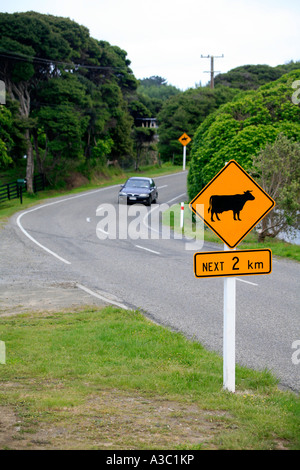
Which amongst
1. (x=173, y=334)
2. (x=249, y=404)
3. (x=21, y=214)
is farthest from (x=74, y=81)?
(x=249, y=404)

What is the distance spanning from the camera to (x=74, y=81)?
133 feet

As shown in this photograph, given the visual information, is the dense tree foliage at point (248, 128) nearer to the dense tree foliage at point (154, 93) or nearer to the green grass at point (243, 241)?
the green grass at point (243, 241)

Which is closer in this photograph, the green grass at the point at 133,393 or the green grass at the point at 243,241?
the green grass at the point at 133,393

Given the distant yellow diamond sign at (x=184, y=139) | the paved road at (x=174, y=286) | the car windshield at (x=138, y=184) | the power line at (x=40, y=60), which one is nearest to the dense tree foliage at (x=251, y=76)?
the power line at (x=40, y=60)

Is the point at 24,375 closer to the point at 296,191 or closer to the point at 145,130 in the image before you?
the point at 296,191

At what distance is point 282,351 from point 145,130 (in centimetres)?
5119

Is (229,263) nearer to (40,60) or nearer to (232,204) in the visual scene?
(232,204)

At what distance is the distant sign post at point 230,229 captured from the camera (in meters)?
5.66

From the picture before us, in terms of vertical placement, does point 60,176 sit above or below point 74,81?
below

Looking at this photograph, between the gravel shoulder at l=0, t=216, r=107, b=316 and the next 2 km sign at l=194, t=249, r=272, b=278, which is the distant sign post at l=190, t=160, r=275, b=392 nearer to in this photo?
the next 2 km sign at l=194, t=249, r=272, b=278

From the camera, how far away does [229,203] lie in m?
5.64

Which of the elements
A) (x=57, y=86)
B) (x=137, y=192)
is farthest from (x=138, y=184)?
(x=57, y=86)

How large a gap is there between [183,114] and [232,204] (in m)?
53.1

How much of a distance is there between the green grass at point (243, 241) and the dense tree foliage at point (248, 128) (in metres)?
2.22
